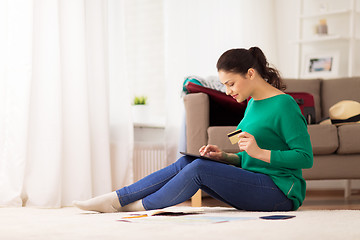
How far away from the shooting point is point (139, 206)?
1.83 m

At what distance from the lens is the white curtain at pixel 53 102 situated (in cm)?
266

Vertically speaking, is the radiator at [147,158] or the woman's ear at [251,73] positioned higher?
the woman's ear at [251,73]

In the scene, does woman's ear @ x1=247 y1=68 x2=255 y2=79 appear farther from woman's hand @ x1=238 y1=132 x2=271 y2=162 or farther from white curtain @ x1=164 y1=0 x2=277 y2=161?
white curtain @ x1=164 y1=0 x2=277 y2=161

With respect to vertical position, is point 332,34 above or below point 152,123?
above

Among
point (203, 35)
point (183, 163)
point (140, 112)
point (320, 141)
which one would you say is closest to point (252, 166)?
point (183, 163)

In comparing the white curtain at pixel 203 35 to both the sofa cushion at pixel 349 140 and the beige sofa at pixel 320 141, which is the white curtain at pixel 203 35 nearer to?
the beige sofa at pixel 320 141

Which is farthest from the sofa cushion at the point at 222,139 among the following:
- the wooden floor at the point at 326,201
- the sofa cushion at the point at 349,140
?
the sofa cushion at the point at 349,140

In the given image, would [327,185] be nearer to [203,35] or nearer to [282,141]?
[203,35]

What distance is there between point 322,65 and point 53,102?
236 cm

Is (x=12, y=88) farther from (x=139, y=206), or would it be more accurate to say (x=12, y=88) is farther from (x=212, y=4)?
(x=212, y=4)

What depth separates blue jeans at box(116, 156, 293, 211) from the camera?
1.72 meters

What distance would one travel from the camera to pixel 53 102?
9.19 ft

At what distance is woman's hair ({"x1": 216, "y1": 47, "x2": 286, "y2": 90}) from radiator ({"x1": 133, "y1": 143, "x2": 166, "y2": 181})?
6.70 ft

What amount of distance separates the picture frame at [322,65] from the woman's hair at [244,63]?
2418 millimetres
